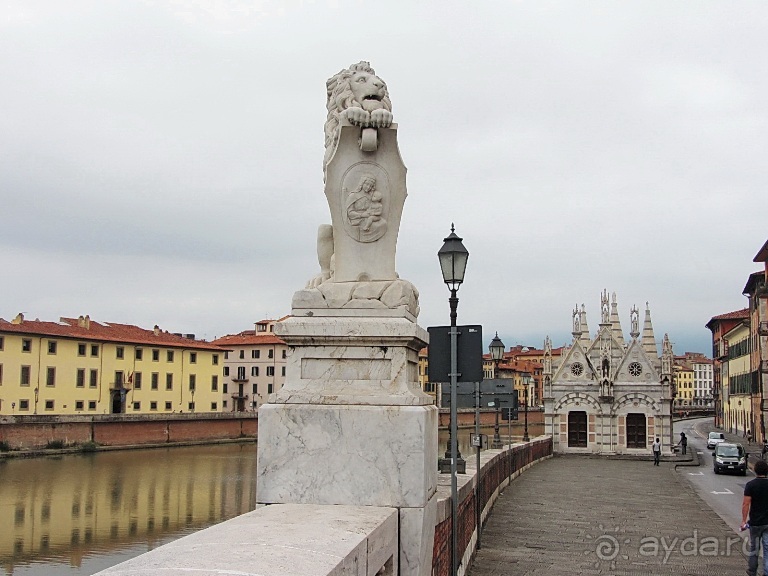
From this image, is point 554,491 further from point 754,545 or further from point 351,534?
point 351,534

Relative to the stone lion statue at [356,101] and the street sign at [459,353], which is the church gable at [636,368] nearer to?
the street sign at [459,353]

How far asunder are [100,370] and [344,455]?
53.2 meters

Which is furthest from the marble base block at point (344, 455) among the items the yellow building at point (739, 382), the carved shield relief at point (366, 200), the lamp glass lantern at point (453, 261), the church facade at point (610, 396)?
the yellow building at point (739, 382)

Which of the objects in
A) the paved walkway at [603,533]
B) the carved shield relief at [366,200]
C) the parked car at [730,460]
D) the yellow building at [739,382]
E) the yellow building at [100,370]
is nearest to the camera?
the carved shield relief at [366,200]

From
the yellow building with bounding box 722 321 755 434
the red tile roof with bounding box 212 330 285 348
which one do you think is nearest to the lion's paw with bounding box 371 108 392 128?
the yellow building with bounding box 722 321 755 434

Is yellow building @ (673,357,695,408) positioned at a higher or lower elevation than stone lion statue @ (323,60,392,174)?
lower

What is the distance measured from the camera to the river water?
19359 mm

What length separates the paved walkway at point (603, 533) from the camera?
34.5 ft

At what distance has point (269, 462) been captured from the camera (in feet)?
15.7

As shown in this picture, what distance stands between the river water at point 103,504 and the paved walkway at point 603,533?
5.26m

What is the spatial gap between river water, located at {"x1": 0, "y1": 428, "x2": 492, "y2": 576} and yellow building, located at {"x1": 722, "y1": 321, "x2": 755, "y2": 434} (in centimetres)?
3512

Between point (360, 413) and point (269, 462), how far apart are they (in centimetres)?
63

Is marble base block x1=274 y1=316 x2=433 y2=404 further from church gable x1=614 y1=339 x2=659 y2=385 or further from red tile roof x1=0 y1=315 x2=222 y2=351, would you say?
red tile roof x1=0 y1=315 x2=222 y2=351

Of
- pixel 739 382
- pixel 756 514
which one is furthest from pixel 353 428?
pixel 739 382
